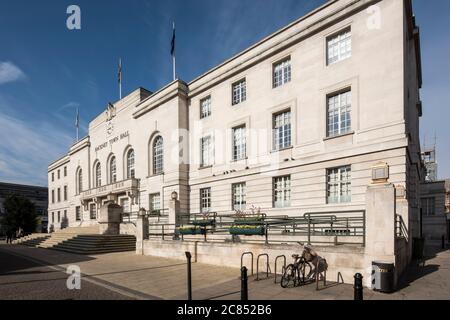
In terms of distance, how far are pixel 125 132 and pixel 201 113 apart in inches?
521

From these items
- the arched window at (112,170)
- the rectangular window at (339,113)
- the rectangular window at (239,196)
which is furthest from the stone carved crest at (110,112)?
the rectangular window at (339,113)

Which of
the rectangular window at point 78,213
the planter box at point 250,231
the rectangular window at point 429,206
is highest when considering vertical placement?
the planter box at point 250,231

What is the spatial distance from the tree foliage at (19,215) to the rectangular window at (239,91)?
3677 cm

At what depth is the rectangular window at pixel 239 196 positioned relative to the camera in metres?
21.8

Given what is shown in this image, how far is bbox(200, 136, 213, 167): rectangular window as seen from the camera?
81.8 feet

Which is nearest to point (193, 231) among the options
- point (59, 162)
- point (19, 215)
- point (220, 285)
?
point (220, 285)

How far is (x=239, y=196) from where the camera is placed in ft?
72.8

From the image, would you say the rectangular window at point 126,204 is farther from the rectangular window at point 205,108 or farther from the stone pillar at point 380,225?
the stone pillar at point 380,225

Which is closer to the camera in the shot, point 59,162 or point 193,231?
point 193,231

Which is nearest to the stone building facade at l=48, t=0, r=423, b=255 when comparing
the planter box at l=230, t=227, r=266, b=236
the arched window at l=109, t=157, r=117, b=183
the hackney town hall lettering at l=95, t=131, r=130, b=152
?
the hackney town hall lettering at l=95, t=131, r=130, b=152

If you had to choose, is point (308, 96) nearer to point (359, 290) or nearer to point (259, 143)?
point (259, 143)

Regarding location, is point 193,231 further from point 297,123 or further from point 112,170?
point 112,170

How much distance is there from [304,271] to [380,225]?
2.66m
